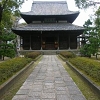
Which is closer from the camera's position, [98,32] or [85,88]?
[85,88]

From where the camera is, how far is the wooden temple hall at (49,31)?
3169 centimetres

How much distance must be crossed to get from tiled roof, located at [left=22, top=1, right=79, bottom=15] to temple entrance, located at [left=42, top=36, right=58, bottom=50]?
A: 5547 mm

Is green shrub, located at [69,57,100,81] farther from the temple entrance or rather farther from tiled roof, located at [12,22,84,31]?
the temple entrance

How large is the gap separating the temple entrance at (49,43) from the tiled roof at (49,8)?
555 centimetres

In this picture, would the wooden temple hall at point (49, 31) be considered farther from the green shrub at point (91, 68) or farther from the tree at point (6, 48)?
the green shrub at point (91, 68)

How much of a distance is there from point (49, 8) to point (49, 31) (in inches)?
349

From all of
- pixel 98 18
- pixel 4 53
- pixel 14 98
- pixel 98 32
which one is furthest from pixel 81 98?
pixel 98 18

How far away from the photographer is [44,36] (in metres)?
33.3

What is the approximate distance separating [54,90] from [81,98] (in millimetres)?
1307

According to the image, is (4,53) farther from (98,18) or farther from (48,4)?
(48,4)

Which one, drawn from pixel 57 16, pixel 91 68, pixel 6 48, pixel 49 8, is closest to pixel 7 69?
pixel 91 68

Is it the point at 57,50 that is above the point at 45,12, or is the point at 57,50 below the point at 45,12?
below

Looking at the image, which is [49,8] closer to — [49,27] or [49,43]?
[49,27]

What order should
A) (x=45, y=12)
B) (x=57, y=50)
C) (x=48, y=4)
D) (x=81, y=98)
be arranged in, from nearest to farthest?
(x=81, y=98) → (x=57, y=50) → (x=45, y=12) → (x=48, y=4)
